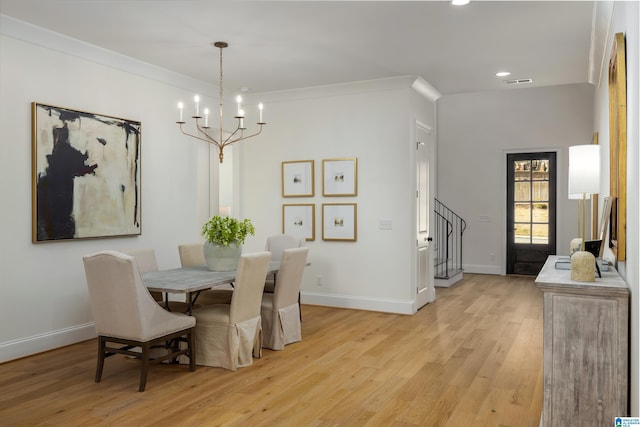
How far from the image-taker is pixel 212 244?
446 cm

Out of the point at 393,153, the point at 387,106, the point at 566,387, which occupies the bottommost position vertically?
the point at 566,387

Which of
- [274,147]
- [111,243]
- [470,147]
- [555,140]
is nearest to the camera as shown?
[111,243]

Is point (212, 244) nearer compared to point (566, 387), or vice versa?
point (566, 387)

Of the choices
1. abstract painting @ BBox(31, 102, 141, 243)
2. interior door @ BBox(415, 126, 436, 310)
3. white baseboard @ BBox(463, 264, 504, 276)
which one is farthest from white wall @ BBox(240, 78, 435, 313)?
white baseboard @ BBox(463, 264, 504, 276)

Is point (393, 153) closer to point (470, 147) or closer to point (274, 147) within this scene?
point (274, 147)

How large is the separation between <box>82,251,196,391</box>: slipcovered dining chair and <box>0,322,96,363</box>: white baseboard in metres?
1.03

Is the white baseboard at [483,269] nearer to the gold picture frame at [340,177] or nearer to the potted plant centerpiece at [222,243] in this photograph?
the gold picture frame at [340,177]

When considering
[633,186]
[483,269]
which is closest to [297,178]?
[483,269]

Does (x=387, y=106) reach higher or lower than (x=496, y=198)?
higher

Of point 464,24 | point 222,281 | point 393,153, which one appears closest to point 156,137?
point 222,281

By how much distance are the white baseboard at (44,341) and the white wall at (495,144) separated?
691 centimetres

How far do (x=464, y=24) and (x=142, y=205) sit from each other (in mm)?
3651

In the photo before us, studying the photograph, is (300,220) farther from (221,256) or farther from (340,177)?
(221,256)

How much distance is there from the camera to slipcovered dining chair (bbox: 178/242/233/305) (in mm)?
4836
